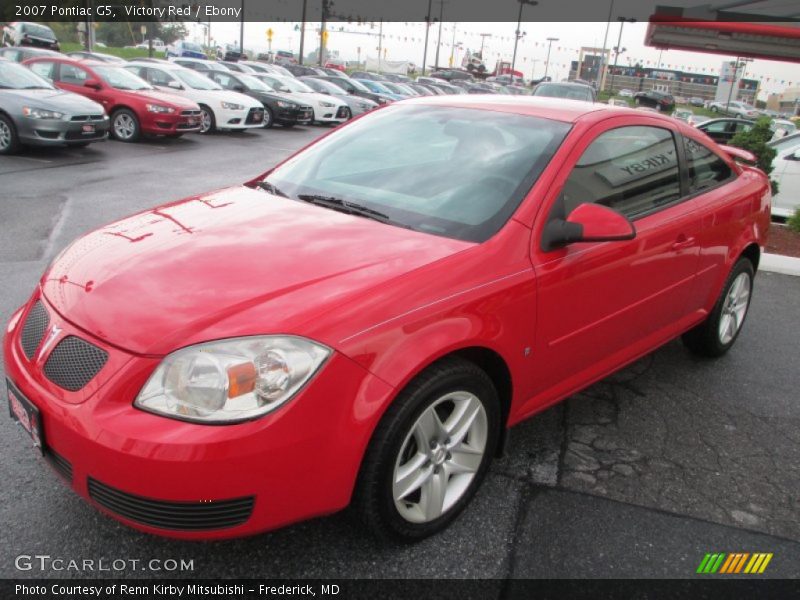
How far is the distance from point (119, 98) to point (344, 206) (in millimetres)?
11934

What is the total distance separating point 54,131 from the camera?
10430 millimetres

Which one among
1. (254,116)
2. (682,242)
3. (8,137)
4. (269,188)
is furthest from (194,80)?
(682,242)

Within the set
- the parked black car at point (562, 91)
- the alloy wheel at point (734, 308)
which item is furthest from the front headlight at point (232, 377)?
A: the parked black car at point (562, 91)

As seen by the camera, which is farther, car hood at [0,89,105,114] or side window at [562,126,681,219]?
car hood at [0,89,105,114]

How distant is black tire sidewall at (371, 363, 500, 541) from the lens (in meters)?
2.20

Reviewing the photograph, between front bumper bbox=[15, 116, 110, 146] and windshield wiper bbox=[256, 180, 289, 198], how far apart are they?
851 centimetres

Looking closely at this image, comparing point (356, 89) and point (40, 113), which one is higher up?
point (356, 89)

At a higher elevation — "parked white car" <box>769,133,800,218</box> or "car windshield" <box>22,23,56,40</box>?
"car windshield" <box>22,23,56,40</box>

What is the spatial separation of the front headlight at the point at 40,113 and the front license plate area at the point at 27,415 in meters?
9.41

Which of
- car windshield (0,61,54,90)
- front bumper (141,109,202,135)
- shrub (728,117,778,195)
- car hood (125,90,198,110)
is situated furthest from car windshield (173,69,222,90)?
shrub (728,117,778,195)

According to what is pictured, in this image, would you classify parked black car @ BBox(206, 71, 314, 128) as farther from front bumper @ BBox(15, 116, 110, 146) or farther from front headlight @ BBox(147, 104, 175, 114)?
front bumper @ BBox(15, 116, 110, 146)

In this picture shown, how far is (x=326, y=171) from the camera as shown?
339 cm

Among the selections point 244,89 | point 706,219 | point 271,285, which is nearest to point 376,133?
point 271,285

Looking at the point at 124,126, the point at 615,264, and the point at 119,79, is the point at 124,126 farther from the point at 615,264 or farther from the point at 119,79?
the point at 615,264
